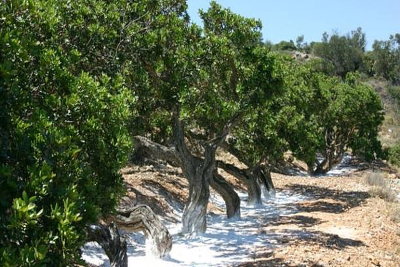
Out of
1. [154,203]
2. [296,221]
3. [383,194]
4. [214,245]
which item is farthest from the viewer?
[383,194]

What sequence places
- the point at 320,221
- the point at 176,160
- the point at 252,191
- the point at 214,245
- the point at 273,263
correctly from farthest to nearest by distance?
the point at 252,191 → the point at 320,221 → the point at 176,160 → the point at 214,245 → the point at 273,263

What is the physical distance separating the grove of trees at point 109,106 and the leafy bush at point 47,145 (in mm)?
13

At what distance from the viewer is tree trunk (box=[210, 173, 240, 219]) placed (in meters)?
14.6

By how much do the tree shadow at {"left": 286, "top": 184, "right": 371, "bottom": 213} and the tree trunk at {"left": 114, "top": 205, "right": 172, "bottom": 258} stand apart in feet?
27.0

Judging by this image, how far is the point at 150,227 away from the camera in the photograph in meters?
10.1

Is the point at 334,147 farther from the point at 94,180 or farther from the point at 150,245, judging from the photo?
the point at 94,180

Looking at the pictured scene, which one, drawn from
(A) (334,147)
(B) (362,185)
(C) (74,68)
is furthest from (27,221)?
(A) (334,147)

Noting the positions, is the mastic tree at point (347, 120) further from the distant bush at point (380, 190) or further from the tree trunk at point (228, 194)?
the tree trunk at point (228, 194)

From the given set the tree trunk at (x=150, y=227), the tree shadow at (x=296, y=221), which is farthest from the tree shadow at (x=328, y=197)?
the tree trunk at (x=150, y=227)

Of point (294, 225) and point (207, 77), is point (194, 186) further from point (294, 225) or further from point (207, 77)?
point (294, 225)

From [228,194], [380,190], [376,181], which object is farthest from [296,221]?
[376,181]

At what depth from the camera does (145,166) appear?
19.8m

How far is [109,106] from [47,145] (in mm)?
1489

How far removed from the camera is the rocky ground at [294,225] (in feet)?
33.4
